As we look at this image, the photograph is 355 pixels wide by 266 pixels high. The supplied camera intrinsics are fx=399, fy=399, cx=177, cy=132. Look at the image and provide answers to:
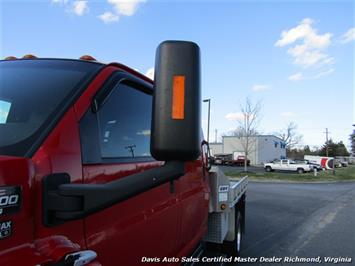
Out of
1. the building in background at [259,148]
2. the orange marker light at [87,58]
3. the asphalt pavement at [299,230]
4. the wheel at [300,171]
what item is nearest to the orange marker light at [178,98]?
the orange marker light at [87,58]

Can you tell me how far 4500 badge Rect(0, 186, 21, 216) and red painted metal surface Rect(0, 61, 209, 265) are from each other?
2 centimetres

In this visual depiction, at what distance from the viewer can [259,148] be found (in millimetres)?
71438

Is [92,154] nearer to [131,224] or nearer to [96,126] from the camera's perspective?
[96,126]

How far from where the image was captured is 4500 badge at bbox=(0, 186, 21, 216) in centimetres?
132

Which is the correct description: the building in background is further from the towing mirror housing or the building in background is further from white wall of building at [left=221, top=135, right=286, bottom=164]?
the towing mirror housing

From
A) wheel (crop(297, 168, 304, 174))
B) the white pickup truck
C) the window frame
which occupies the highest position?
the window frame

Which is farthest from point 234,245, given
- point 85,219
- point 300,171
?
point 300,171

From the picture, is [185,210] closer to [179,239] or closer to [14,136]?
[179,239]

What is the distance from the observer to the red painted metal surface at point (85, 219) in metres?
1.41

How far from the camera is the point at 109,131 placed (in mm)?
2244

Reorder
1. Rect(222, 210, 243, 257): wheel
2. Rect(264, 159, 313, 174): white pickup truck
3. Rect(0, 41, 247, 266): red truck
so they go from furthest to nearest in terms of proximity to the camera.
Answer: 1. Rect(264, 159, 313, 174): white pickup truck
2. Rect(222, 210, 243, 257): wheel
3. Rect(0, 41, 247, 266): red truck

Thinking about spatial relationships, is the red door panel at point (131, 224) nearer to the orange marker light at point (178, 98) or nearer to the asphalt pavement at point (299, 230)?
the orange marker light at point (178, 98)

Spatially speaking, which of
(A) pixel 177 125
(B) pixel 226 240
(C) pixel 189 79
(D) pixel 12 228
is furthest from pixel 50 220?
(B) pixel 226 240

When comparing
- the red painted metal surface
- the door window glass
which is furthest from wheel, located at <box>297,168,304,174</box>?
the door window glass
